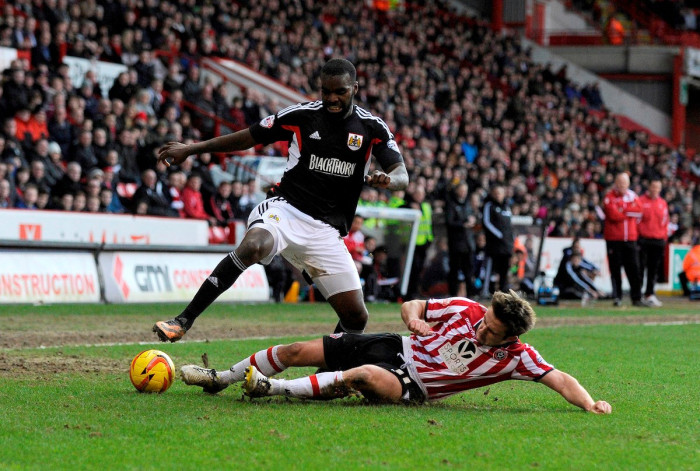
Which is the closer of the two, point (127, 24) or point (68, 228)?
point (68, 228)

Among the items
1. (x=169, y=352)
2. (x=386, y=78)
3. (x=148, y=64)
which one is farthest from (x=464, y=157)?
(x=169, y=352)

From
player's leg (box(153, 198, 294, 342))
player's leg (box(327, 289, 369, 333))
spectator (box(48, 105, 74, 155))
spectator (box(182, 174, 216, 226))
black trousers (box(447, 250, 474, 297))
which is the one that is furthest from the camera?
black trousers (box(447, 250, 474, 297))

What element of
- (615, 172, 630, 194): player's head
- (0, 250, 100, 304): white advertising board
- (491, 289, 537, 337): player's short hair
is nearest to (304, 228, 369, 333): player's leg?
(491, 289, 537, 337): player's short hair

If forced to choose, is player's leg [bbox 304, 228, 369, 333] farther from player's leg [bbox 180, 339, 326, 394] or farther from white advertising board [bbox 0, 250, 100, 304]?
white advertising board [bbox 0, 250, 100, 304]

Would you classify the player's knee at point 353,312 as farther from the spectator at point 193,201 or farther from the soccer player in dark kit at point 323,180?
the spectator at point 193,201

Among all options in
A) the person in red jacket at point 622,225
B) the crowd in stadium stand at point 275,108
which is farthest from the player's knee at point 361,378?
the person in red jacket at point 622,225

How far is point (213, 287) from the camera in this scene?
22.4ft

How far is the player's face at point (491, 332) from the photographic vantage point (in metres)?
6.07

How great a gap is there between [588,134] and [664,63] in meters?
10.1

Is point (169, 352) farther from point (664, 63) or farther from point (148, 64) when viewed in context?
point (664, 63)

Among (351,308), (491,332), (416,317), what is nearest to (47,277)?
(351,308)

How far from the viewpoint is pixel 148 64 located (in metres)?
20.9

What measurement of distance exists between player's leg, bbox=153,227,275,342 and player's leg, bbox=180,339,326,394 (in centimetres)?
36

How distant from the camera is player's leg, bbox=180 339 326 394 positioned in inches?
259
